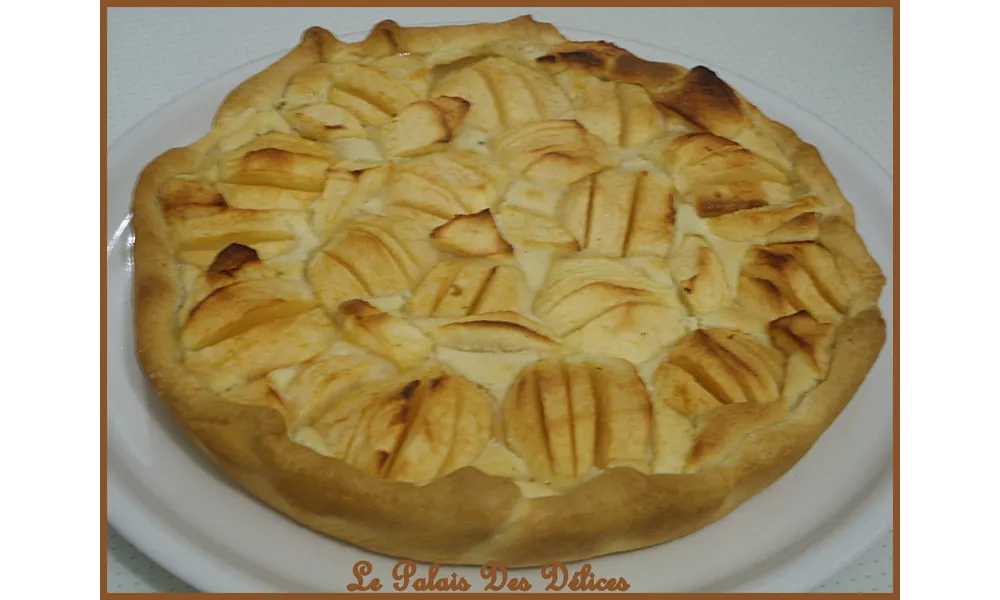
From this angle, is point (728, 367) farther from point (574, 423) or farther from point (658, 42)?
point (658, 42)

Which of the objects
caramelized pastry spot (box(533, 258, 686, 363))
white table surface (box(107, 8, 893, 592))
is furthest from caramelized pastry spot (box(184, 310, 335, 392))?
white table surface (box(107, 8, 893, 592))

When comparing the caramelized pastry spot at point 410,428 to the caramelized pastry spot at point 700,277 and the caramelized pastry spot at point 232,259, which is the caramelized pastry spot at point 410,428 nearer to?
the caramelized pastry spot at point 232,259

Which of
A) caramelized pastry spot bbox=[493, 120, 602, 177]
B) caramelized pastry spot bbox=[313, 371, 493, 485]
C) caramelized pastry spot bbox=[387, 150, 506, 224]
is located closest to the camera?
caramelized pastry spot bbox=[313, 371, 493, 485]

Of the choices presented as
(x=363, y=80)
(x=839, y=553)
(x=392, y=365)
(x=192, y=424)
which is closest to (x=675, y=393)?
(x=839, y=553)

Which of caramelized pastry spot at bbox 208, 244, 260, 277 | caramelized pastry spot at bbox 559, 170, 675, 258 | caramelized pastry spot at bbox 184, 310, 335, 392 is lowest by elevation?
caramelized pastry spot at bbox 184, 310, 335, 392

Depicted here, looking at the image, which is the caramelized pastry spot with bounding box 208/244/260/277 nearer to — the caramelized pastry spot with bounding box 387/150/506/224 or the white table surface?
the caramelized pastry spot with bounding box 387/150/506/224

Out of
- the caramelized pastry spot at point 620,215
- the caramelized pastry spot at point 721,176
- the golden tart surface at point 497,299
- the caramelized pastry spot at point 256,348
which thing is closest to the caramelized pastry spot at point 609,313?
the golden tart surface at point 497,299

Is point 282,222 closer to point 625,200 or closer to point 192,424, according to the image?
point 192,424
